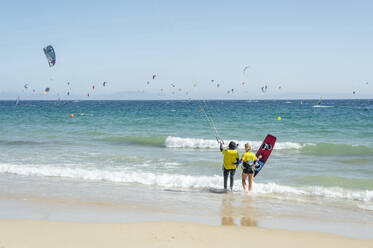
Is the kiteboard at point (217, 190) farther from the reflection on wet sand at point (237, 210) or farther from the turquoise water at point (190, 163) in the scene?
the reflection on wet sand at point (237, 210)

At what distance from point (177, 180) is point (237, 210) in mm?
3157

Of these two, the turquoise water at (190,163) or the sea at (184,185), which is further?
the turquoise water at (190,163)

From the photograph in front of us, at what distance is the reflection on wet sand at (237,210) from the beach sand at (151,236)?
1.41 ft

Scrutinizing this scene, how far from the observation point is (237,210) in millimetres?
7969

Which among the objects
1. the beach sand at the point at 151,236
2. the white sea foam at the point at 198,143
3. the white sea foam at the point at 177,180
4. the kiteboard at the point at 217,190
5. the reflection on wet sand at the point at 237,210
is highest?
the white sea foam at the point at 198,143

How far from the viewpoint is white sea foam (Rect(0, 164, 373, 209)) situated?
9.49 meters

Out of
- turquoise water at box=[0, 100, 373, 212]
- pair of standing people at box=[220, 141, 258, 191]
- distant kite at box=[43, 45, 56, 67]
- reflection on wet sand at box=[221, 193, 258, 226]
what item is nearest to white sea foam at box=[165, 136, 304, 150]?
turquoise water at box=[0, 100, 373, 212]

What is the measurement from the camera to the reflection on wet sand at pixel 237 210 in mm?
7123

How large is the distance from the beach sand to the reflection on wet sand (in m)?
0.43

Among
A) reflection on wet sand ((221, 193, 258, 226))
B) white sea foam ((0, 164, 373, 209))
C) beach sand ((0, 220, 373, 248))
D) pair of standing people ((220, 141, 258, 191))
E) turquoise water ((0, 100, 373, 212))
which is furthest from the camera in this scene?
turquoise water ((0, 100, 373, 212))

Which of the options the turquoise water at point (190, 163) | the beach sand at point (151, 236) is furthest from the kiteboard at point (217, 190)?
the beach sand at point (151, 236)

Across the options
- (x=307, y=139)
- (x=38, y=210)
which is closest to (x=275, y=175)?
(x=38, y=210)

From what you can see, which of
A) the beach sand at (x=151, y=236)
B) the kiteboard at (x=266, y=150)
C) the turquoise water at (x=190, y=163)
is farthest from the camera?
the kiteboard at (x=266, y=150)

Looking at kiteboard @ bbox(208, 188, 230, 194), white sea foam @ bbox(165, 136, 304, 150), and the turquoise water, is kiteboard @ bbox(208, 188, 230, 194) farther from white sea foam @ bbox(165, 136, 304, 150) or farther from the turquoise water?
white sea foam @ bbox(165, 136, 304, 150)
